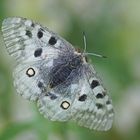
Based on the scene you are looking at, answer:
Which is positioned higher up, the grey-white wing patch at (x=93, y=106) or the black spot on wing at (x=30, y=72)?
the black spot on wing at (x=30, y=72)

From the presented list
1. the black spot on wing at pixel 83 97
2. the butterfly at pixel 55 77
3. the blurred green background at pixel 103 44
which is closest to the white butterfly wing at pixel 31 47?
the butterfly at pixel 55 77

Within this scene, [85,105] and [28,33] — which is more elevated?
[28,33]

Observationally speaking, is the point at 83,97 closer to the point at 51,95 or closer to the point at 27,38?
the point at 51,95

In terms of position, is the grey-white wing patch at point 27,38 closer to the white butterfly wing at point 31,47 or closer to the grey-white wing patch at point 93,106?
the white butterfly wing at point 31,47

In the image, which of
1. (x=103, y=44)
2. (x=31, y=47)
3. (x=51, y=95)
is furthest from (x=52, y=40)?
(x=103, y=44)

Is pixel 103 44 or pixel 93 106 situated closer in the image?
pixel 93 106

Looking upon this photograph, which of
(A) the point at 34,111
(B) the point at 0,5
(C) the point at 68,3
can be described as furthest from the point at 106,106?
(C) the point at 68,3
